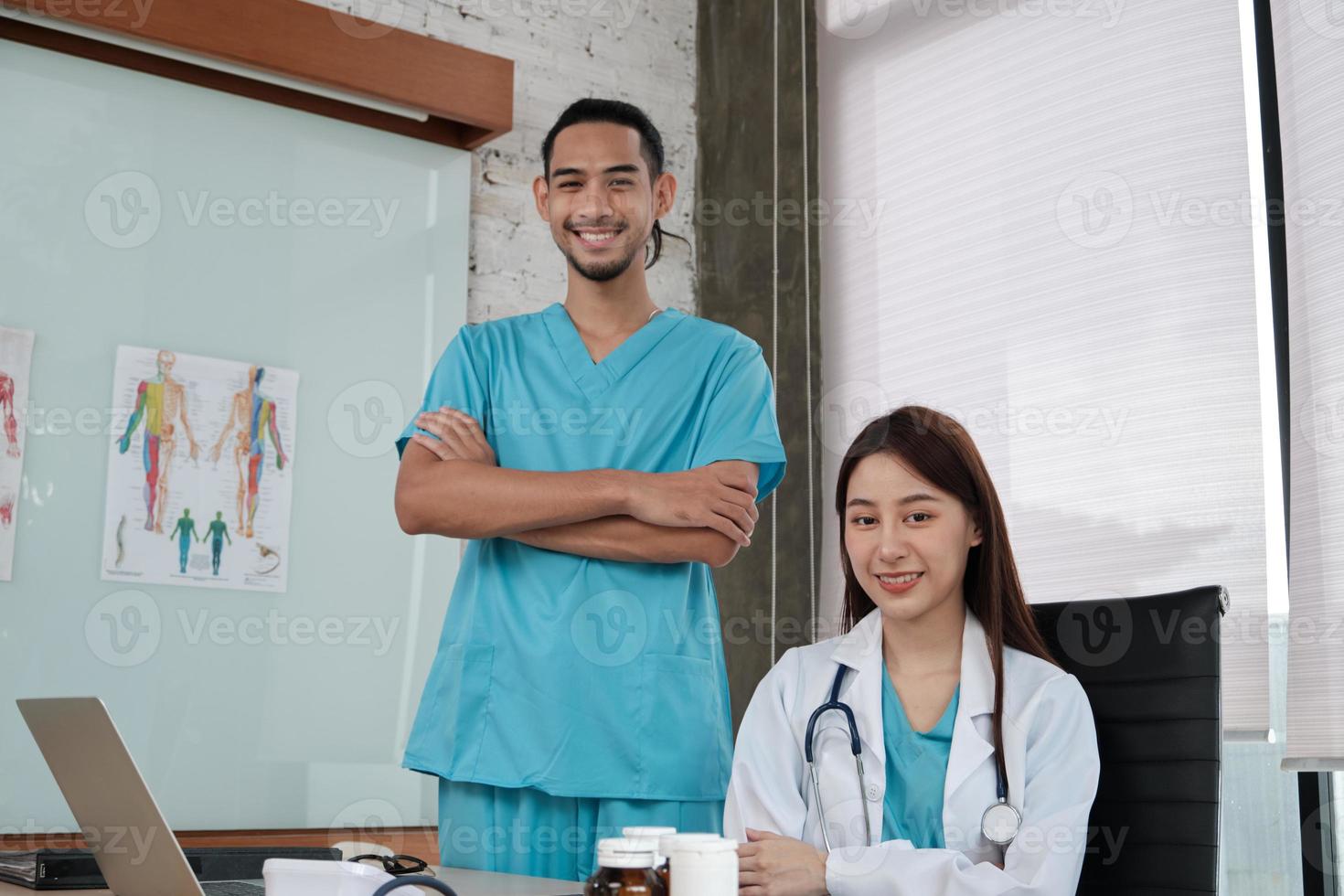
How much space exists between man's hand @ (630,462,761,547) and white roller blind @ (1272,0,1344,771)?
1.08 m

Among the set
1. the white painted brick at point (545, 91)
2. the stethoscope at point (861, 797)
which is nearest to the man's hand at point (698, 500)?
the stethoscope at point (861, 797)

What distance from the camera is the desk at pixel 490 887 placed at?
1.16m

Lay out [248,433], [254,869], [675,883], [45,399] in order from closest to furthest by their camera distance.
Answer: [675,883]
[254,869]
[45,399]
[248,433]

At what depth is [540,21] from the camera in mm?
3414

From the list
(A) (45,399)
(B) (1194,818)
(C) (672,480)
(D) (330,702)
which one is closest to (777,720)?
(C) (672,480)

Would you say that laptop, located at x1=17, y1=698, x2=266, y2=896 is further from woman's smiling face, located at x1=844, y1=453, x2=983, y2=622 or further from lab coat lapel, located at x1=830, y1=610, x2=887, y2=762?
woman's smiling face, located at x1=844, y1=453, x2=983, y2=622

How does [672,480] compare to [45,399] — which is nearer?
[672,480]

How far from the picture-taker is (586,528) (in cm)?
171

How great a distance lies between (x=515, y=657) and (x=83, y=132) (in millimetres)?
1626

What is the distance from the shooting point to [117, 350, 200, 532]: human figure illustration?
103 inches

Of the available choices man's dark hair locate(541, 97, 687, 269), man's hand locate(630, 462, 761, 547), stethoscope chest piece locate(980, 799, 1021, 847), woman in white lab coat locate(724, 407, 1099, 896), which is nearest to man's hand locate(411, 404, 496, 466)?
man's hand locate(630, 462, 761, 547)

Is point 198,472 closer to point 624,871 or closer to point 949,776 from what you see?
point 949,776

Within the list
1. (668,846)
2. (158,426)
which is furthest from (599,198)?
(158,426)

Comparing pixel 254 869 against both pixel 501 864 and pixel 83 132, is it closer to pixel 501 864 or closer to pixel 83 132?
pixel 501 864
